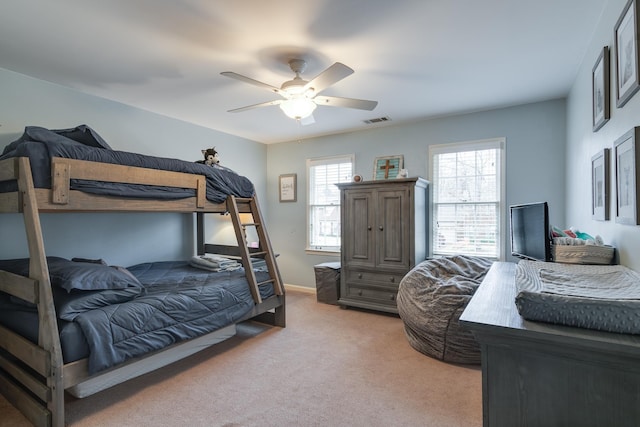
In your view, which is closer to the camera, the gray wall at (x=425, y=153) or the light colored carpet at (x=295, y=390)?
the light colored carpet at (x=295, y=390)

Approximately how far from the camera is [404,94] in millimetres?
3336

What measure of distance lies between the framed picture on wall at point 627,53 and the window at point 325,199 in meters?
3.31

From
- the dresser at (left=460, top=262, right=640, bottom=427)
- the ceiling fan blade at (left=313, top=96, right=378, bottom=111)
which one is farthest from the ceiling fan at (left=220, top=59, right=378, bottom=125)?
the dresser at (left=460, top=262, right=640, bottom=427)

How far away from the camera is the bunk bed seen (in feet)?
6.14

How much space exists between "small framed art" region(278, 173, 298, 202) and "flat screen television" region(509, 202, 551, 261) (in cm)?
322

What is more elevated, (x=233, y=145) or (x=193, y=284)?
(x=233, y=145)

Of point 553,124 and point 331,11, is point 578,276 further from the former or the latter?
point 553,124

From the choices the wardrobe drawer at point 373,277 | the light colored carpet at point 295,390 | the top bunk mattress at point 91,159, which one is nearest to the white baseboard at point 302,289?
the wardrobe drawer at point 373,277

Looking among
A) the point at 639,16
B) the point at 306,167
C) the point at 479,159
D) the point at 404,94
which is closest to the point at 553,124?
the point at 479,159

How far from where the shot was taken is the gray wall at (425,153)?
352 cm

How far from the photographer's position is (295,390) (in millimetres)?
2275

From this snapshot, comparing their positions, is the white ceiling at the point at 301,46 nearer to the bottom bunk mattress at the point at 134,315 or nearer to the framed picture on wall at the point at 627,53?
the framed picture on wall at the point at 627,53

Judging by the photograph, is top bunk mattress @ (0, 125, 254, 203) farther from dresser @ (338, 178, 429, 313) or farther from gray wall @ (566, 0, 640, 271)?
gray wall @ (566, 0, 640, 271)

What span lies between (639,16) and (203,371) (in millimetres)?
3298
